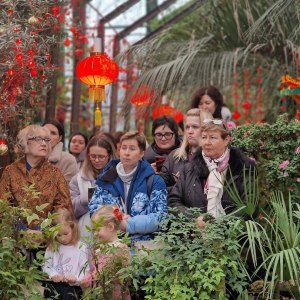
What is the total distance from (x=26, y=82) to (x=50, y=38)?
0.52 m

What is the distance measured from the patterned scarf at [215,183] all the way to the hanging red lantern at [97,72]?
9.03 ft

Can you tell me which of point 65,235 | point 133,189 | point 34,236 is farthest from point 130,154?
point 34,236

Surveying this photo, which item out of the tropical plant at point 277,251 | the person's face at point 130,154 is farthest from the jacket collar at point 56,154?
the tropical plant at point 277,251

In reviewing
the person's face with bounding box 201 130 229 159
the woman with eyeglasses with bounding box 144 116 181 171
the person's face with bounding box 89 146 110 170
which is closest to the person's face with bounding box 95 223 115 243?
the person's face with bounding box 201 130 229 159

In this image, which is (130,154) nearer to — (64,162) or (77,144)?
(64,162)

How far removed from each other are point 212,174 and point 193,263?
0.94m

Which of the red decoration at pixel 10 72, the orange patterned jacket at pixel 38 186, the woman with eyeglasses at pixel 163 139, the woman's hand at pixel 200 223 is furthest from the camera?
the woman with eyeglasses at pixel 163 139

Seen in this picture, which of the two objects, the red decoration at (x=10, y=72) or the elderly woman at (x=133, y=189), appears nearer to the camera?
the elderly woman at (x=133, y=189)

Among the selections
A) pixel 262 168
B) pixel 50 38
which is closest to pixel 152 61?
pixel 50 38

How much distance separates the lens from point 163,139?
25.1ft

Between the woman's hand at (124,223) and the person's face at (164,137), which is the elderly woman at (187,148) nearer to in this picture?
the person's face at (164,137)

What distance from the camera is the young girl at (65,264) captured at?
6.23m

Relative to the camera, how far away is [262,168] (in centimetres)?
723

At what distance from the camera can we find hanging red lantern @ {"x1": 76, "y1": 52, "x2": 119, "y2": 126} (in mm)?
8883
